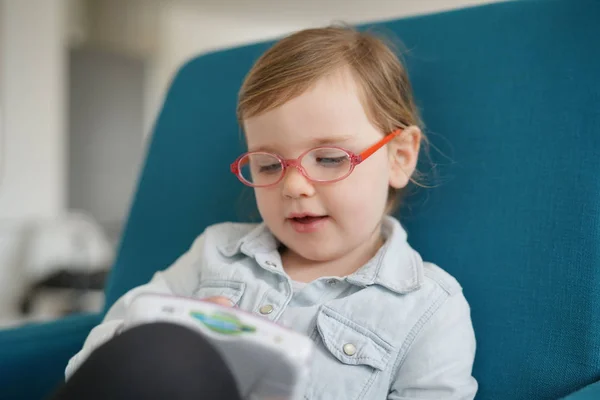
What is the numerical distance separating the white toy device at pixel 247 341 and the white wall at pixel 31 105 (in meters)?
2.68

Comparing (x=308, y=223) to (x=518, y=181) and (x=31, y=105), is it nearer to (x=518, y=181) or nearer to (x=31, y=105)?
(x=518, y=181)

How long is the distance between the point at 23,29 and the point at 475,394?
2900 millimetres

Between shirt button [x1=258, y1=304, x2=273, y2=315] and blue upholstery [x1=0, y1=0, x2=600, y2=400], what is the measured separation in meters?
0.26

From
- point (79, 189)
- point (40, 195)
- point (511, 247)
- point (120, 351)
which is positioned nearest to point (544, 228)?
point (511, 247)

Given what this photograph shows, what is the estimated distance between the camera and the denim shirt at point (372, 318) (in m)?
0.72

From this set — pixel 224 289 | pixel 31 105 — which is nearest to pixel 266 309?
pixel 224 289

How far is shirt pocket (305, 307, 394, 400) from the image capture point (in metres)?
0.73

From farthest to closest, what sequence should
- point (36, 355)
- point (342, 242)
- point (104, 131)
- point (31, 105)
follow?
point (104, 131)
point (31, 105)
point (36, 355)
point (342, 242)

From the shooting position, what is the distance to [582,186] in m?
0.76

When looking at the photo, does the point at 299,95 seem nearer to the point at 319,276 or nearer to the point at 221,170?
the point at 319,276

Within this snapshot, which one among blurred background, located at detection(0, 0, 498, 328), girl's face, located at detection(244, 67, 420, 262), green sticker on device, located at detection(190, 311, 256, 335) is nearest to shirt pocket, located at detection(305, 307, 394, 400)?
girl's face, located at detection(244, 67, 420, 262)

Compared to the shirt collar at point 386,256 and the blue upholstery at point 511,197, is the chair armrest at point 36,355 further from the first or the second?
the shirt collar at point 386,256

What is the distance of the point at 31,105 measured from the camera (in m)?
2.98

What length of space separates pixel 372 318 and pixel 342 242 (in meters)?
0.12
